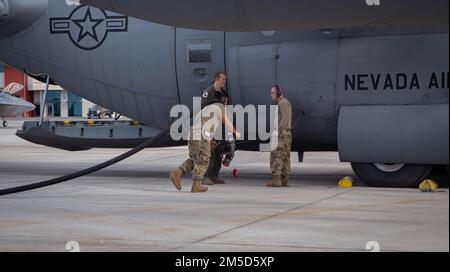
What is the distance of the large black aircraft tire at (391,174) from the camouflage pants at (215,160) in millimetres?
2369

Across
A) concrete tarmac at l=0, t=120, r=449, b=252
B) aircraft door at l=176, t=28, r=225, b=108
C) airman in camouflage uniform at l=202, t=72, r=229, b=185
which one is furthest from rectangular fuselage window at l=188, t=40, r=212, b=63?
concrete tarmac at l=0, t=120, r=449, b=252

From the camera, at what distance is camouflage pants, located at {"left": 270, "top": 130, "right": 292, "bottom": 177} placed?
12.0m

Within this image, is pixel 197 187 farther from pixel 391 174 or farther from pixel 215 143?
pixel 391 174

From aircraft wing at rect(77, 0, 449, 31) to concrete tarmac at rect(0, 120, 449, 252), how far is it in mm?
1172

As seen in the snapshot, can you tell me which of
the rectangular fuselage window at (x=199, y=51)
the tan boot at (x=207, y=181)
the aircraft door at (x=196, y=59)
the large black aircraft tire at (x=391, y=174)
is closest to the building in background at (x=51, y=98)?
the aircraft door at (x=196, y=59)

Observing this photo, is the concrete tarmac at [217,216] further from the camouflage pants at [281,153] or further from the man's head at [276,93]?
the man's head at [276,93]

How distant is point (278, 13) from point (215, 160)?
8.15 m

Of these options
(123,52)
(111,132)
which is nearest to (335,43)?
(123,52)

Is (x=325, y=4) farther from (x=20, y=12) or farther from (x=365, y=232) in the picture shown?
(x=20, y=12)

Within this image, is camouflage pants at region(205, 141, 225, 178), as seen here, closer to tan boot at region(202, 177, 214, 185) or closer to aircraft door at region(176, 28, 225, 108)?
tan boot at region(202, 177, 214, 185)

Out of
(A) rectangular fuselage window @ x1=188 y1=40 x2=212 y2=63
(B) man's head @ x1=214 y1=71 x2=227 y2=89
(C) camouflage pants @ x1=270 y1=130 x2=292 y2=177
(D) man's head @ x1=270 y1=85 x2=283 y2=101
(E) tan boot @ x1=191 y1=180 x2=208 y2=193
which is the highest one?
(A) rectangular fuselage window @ x1=188 y1=40 x2=212 y2=63

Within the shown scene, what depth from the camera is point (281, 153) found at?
39.5 feet

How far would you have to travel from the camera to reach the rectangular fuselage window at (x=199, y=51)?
12.9 metres

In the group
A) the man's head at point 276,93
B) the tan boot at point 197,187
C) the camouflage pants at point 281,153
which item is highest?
the man's head at point 276,93
